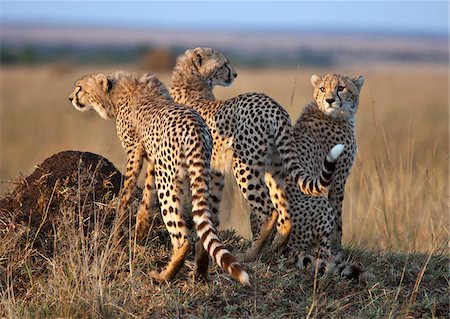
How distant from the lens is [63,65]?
25.1m

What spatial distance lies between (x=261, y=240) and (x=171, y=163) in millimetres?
715

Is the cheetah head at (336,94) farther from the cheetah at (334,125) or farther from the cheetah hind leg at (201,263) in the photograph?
the cheetah hind leg at (201,263)

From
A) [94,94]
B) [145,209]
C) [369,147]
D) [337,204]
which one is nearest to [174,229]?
[145,209]

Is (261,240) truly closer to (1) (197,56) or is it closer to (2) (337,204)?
(2) (337,204)

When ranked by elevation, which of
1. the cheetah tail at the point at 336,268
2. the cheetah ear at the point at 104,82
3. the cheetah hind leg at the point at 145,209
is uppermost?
the cheetah ear at the point at 104,82

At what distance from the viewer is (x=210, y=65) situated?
17.7 feet

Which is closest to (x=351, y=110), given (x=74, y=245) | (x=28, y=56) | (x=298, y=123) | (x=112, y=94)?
(x=298, y=123)

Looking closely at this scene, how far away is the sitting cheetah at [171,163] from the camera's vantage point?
387 cm

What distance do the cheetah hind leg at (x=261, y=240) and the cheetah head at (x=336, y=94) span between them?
2.66 feet

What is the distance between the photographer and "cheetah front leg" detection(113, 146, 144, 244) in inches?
172

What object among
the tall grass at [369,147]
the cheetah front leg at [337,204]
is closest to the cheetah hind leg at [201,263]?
the tall grass at [369,147]

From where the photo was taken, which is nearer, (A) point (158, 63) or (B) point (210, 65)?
(B) point (210, 65)

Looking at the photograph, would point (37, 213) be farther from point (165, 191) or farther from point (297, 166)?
point (297, 166)

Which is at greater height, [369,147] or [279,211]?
[279,211]
